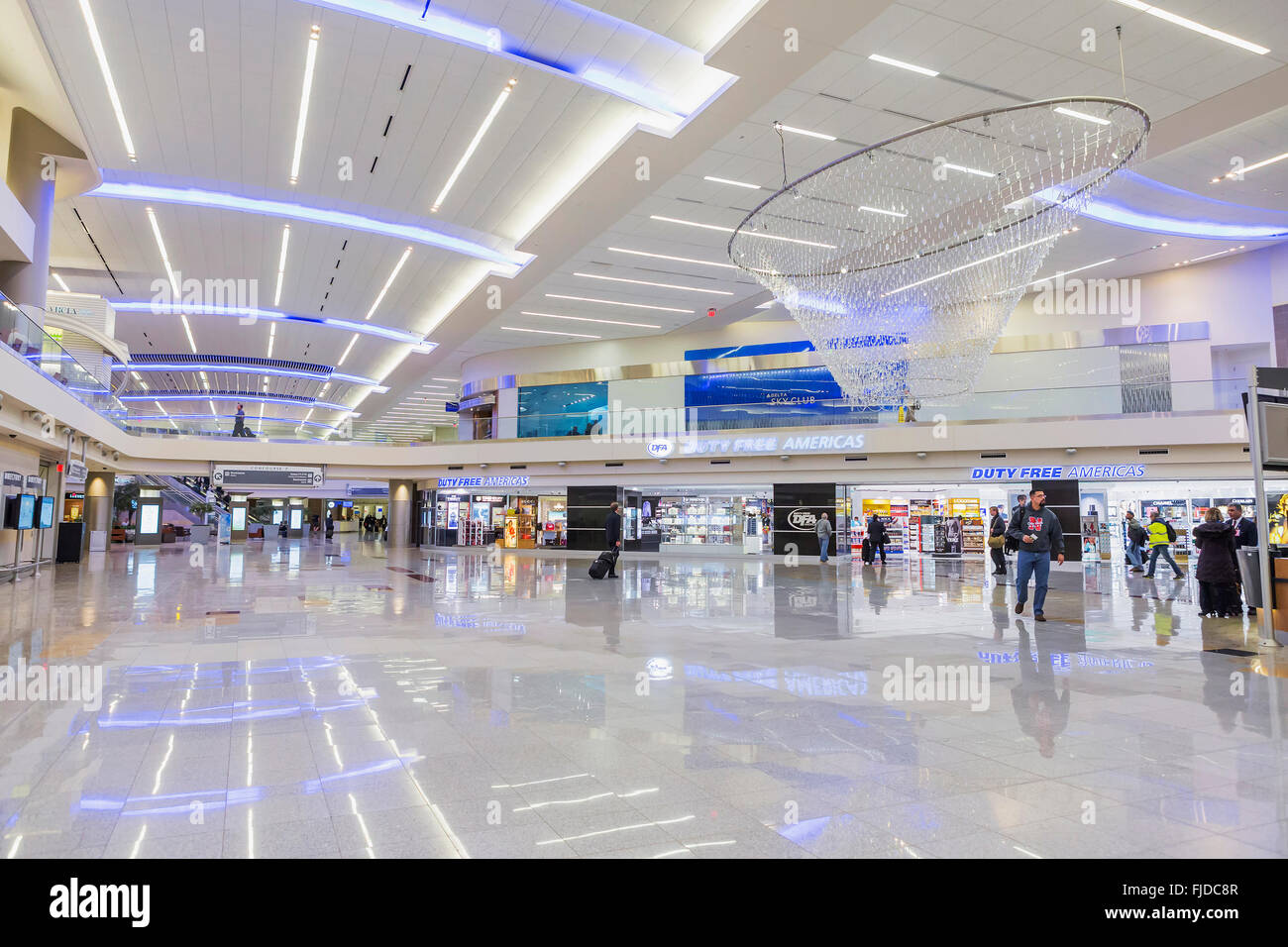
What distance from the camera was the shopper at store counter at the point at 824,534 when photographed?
1998cm

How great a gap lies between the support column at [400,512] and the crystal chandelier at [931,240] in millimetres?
21195

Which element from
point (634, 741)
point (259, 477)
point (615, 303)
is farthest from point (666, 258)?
point (259, 477)

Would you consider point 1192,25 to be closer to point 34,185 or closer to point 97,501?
point 34,185

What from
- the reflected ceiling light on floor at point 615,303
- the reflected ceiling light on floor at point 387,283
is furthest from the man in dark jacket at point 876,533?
the reflected ceiling light on floor at point 387,283

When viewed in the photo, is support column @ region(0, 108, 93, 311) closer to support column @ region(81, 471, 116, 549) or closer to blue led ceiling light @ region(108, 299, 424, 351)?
blue led ceiling light @ region(108, 299, 424, 351)

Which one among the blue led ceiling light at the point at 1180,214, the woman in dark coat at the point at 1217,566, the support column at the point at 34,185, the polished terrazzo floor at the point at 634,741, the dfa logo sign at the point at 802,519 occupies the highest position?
the blue led ceiling light at the point at 1180,214

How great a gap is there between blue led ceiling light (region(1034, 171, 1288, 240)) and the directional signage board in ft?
75.9

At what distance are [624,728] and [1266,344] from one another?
840 inches

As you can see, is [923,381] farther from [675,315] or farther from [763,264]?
[675,315]

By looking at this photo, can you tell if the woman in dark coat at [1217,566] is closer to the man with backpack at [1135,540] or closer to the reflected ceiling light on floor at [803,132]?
the reflected ceiling light on floor at [803,132]

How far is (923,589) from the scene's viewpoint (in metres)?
11.9

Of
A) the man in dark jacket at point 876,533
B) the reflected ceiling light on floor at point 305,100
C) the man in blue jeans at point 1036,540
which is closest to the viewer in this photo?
the man in blue jeans at point 1036,540

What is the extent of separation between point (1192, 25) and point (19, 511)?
18.7m

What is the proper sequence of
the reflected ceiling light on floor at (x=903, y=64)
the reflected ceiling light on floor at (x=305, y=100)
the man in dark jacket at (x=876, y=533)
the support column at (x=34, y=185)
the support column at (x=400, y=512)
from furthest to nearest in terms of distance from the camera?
the support column at (x=400, y=512)
the man in dark jacket at (x=876, y=533)
the support column at (x=34, y=185)
the reflected ceiling light on floor at (x=305, y=100)
the reflected ceiling light on floor at (x=903, y=64)
